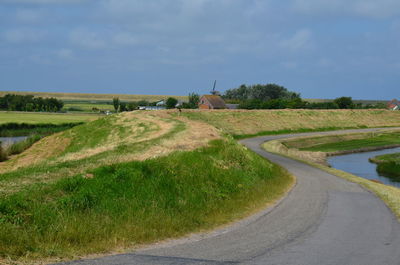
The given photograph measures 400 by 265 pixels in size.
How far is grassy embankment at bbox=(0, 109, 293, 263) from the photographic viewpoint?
12086 millimetres

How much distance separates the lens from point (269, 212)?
1781cm

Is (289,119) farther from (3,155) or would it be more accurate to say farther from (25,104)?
(25,104)

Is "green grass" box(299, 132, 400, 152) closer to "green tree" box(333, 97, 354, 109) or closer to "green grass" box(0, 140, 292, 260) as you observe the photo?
"green grass" box(0, 140, 292, 260)

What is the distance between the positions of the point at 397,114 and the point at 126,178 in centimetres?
10806

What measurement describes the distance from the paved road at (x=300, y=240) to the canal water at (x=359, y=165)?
2186 centimetres

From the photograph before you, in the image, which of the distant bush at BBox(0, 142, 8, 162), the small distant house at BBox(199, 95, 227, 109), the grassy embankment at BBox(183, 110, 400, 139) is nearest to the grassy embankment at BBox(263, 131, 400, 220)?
the grassy embankment at BBox(183, 110, 400, 139)

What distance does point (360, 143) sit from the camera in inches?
2810

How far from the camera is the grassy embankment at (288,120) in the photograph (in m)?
77.2

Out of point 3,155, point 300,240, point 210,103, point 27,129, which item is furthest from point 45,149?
point 210,103

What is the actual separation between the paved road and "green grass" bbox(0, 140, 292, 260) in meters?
0.96

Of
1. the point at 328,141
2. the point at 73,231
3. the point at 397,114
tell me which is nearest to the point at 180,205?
the point at 73,231

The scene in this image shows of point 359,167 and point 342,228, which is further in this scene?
point 359,167

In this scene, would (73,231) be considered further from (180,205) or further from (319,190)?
(319,190)

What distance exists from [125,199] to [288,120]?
252ft
